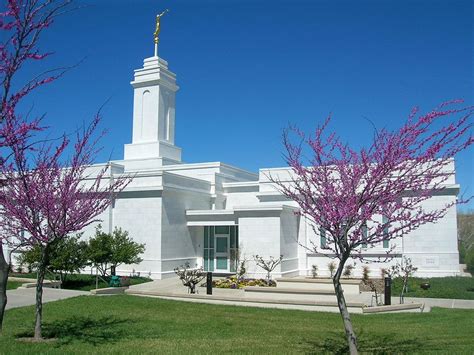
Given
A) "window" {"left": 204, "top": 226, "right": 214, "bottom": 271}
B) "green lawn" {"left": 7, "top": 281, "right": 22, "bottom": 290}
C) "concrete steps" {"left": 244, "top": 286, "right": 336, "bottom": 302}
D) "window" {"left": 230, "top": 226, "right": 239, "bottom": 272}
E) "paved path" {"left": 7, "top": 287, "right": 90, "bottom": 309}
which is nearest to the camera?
"paved path" {"left": 7, "top": 287, "right": 90, "bottom": 309}

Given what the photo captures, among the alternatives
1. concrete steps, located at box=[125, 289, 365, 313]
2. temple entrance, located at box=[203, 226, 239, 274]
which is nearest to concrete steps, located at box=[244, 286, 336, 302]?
concrete steps, located at box=[125, 289, 365, 313]

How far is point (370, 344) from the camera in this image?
30.4 ft

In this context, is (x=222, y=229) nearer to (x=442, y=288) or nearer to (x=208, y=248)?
(x=208, y=248)

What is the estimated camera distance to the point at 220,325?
11461 mm

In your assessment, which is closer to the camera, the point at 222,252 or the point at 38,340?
the point at 38,340

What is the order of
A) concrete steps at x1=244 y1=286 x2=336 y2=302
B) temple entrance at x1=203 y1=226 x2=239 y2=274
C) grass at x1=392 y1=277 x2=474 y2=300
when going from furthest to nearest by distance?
1. temple entrance at x1=203 y1=226 x2=239 y2=274
2. grass at x1=392 y1=277 x2=474 y2=300
3. concrete steps at x1=244 y1=286 x2=336 y2=302

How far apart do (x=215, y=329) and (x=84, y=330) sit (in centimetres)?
289

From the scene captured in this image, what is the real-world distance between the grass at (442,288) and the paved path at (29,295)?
39.0 ft

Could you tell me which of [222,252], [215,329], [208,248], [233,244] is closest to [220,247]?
[222,252]

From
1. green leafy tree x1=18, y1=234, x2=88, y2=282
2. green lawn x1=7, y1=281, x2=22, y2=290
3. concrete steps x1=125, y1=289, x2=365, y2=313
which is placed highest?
green leafy tree x1=18, y1=234, x2=88, y2=282

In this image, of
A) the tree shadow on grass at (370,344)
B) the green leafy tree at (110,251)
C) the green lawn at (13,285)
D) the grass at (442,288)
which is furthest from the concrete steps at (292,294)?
the green lawn at (13,285)

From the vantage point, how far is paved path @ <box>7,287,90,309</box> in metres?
15.1

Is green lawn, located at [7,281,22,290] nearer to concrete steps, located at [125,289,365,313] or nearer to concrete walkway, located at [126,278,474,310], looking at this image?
concrete walkway, located at [126,278,474,310]

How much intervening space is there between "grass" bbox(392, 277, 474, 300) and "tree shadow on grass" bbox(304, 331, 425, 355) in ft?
27.5
